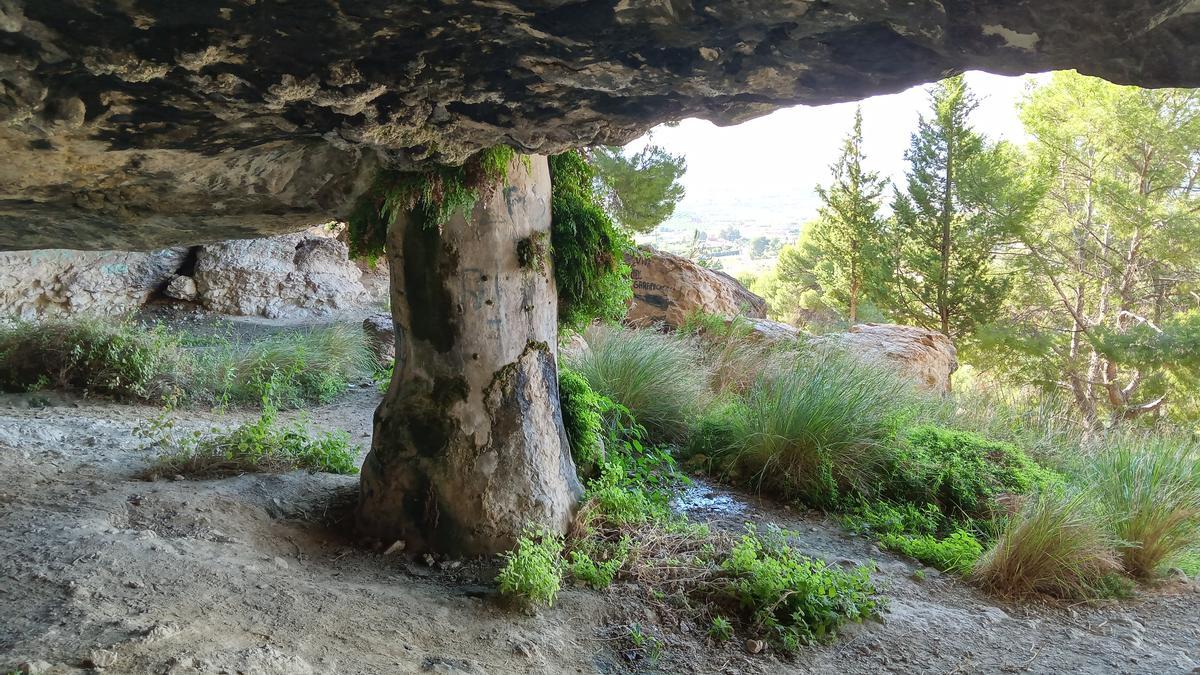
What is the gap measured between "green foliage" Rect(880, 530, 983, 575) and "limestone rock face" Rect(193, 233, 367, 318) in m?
9.60

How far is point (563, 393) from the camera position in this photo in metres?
4.94

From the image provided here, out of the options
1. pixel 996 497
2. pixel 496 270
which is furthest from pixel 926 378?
pixel 496 270

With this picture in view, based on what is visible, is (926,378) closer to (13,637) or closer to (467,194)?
(467,194)

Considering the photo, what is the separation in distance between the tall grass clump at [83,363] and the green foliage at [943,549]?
238 inches

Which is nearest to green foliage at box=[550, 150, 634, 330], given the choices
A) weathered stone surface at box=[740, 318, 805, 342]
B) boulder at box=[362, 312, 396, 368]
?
boulder at box=[362, 312, 396, 368]

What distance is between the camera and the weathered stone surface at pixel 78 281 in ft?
30.5

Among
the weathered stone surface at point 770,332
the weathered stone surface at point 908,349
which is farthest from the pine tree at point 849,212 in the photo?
the weathered stone surface at point 770,332

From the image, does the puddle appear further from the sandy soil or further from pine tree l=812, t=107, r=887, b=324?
pine tree l=812, t=107, r=887, b=324

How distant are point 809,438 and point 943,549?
52.6 inches

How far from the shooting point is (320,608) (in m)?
3.06

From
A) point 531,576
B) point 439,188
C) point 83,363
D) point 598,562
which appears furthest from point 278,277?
point 531,576

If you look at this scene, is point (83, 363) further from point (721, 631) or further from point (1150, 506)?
point (1150, 506)

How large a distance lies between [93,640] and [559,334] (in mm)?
2818

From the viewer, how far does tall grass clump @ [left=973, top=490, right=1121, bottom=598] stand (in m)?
4.36
